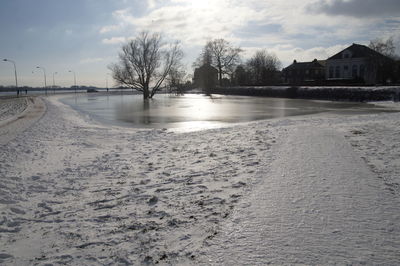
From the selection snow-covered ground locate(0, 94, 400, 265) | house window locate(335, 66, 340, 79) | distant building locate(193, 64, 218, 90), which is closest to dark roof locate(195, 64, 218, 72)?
distant building locate(193, 64, 218, 90)

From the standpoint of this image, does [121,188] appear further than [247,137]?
No

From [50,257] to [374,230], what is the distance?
14.0 feet

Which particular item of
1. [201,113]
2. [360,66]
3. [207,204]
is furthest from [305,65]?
[207,204]

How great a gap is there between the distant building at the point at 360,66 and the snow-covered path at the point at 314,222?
54.1 metres

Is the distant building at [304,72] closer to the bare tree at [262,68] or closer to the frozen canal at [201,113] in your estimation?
the bare tree at [262,68]

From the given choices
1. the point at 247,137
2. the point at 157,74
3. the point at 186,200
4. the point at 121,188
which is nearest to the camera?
the point at 186,200

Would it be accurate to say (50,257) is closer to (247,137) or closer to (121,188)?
(121,188)

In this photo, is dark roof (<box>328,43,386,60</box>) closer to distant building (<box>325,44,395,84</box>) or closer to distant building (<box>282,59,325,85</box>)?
distant building (<box>325,44,395,84</box>)

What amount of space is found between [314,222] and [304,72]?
100541 millimetres

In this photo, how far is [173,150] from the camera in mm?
9719

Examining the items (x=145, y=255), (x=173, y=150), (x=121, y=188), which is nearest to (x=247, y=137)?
(x=173, y=150)

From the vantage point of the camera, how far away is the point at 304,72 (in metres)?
96.8

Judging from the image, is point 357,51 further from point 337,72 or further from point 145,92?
point 145,92

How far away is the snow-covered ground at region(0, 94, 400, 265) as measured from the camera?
3674 mm
